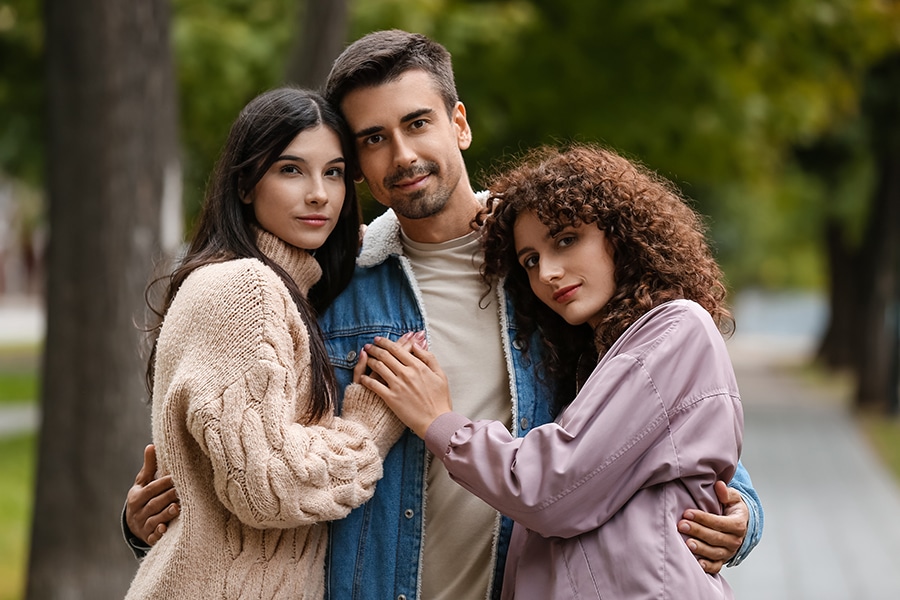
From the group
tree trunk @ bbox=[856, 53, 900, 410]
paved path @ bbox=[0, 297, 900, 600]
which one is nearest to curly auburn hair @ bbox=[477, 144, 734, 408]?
paved path @ bbox=[0, 297, 900, 600]

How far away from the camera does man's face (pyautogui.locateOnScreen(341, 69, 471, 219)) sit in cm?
310

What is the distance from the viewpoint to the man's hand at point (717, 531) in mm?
2643

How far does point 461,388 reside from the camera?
3119 mm

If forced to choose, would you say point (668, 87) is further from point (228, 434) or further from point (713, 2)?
point (228, 434)

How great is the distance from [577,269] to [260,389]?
0.80 metres

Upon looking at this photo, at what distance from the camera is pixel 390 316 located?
3.18 metres

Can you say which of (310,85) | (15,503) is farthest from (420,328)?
(15,503)

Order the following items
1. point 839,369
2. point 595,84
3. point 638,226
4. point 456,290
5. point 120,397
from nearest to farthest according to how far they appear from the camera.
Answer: point 638,226
point 456,290
point 120,397
point 595,84
point 839,369

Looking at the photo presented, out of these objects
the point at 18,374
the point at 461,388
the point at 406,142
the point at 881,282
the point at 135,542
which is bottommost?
Result: the point at 18,374

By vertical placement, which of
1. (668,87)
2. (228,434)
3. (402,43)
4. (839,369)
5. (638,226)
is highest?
(668,87)

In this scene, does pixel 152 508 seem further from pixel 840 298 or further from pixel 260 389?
pixel 840 298

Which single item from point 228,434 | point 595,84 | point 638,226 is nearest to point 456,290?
point 638,226

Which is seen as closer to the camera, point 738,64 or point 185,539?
point 185,539

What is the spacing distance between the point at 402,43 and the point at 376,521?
4.02ft
